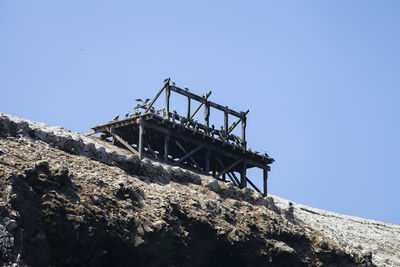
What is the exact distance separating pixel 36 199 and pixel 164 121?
1758 cm

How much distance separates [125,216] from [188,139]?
17040mm

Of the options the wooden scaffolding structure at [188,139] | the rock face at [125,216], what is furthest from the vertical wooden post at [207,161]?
the rock face at [125,216]

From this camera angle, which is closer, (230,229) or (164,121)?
(230,229)

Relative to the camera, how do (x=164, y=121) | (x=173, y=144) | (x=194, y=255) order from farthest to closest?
1. (x=173, y=144)
2. (x=164, y=121)
3. (x=194, y=255)

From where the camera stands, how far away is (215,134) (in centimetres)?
3859

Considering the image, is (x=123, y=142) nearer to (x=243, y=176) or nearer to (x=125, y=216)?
(x=243, y=176)

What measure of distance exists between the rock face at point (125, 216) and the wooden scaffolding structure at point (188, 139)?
8.06m

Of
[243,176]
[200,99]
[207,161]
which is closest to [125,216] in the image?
[207,161]

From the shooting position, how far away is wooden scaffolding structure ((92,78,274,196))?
35.5 meters

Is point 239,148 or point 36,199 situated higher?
point 239,148

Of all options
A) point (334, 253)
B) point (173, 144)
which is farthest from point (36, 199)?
point (173, 144)

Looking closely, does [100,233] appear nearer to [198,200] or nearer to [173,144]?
[198,200]

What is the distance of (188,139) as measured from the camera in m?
37.0

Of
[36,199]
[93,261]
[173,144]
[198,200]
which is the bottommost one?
[93,261]
